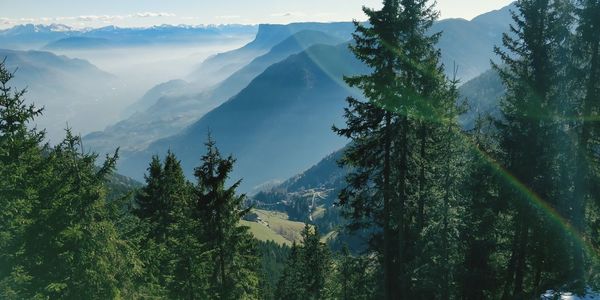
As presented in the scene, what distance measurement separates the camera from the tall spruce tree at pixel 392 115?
20.6 metres

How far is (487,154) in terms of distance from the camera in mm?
28797

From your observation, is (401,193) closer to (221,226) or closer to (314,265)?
(221,226)

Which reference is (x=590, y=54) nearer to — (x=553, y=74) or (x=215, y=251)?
(x=553, y=74)

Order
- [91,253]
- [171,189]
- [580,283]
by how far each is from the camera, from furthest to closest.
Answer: [171,189] → [580,283] → [91,253]

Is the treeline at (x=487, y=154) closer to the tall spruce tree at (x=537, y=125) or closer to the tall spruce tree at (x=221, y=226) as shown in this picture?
the tall spruce tree at (x=537, y=125)

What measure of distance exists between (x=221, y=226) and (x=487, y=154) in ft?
55.1

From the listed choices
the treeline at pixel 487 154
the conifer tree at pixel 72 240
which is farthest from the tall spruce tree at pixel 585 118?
the conifer tree at pixel 72 240

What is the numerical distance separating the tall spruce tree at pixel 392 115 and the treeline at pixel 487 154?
0.06 m

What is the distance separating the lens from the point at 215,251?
86.2 feet

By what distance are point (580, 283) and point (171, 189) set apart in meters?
22.6

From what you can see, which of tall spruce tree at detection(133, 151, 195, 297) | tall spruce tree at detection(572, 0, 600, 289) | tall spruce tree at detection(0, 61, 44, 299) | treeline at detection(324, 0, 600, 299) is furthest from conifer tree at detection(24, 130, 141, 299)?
tall spruce tree at detection(572, 0, 600, 289)

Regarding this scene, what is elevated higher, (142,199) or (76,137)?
(76,137)

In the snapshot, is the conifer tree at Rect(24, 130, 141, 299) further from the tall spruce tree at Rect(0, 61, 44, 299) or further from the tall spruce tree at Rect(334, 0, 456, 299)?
the tall spruce tree at Rect(334, 0, 456, 299)

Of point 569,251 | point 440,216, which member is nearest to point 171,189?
point 440,216
